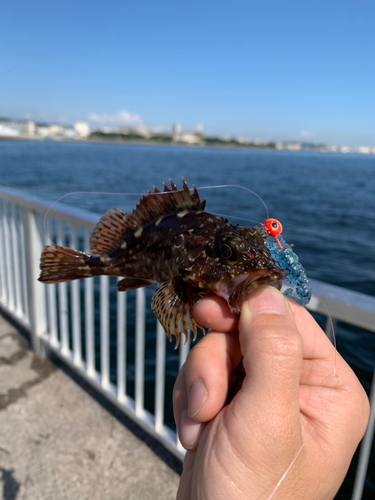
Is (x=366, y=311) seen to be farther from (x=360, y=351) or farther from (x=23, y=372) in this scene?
(x=360, y=351)

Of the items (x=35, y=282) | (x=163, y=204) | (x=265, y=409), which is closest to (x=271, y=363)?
(x=265, y=409)

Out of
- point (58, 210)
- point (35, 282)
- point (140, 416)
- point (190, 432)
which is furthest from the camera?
point (35, 282)

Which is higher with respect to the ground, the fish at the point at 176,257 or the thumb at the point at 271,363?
the fish at the point at 176,257

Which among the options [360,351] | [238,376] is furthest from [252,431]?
[360,351]

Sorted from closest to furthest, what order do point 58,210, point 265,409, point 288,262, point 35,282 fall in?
point 265,409, point 288,262, point 58,210, point 35,282

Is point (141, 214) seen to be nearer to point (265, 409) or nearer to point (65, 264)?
point (65, 264)

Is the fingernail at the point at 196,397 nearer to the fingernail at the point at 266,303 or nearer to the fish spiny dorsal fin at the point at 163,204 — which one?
the fingernail at the point at 266,303

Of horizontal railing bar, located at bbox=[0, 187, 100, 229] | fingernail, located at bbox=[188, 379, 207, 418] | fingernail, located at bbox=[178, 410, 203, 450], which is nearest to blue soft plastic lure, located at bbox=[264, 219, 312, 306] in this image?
fingernail, located at bbox=[188, 379, 207, 418]

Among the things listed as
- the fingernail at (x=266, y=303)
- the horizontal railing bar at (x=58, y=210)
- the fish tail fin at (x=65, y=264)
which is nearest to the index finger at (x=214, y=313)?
the fingernail at (x=266, y=303)
